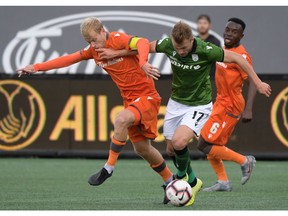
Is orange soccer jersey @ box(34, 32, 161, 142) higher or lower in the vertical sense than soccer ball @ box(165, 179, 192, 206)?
higher

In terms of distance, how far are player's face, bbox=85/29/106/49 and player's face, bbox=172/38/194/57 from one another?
0.90 meters

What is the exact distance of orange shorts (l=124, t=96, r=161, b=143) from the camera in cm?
1045

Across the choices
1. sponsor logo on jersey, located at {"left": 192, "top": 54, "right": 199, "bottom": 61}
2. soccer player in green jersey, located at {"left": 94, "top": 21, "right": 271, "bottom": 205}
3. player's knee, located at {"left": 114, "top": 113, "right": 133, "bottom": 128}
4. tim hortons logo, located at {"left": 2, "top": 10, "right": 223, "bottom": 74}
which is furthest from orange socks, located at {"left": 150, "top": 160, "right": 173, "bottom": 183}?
tim hortons logo, located at {"left": 2, "top": 10, "right": 223, "bottom": 74}

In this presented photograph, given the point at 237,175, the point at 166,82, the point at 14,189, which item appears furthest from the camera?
the point at 166,82

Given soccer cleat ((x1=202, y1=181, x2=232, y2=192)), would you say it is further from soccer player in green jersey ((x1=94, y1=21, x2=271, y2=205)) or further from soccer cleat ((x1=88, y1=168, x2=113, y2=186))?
soccer cleat ((x1=88, y1=168, x2=113, y2=186))

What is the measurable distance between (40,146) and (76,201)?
6300mm

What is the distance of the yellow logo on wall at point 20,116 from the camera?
16.1 m

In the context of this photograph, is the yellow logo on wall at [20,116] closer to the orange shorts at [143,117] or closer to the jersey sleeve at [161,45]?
the orange shorts at [143,117]

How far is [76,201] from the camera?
9.91 meters

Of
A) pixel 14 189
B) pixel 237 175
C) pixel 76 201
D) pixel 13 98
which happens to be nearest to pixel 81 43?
pixel 13 98

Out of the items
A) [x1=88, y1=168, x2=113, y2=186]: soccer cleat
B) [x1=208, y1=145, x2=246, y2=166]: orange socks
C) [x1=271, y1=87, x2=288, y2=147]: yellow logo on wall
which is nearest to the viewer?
[x1=88, y1=168, x2=113, y2=186]: soccer cleat

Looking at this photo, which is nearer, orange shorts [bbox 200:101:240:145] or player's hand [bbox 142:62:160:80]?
player's hand [bbox 142:62:160:80]

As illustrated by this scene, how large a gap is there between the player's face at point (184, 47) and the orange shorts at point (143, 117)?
0.79 m

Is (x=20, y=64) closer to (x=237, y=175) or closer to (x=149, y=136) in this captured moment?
(x=237, y=175)
